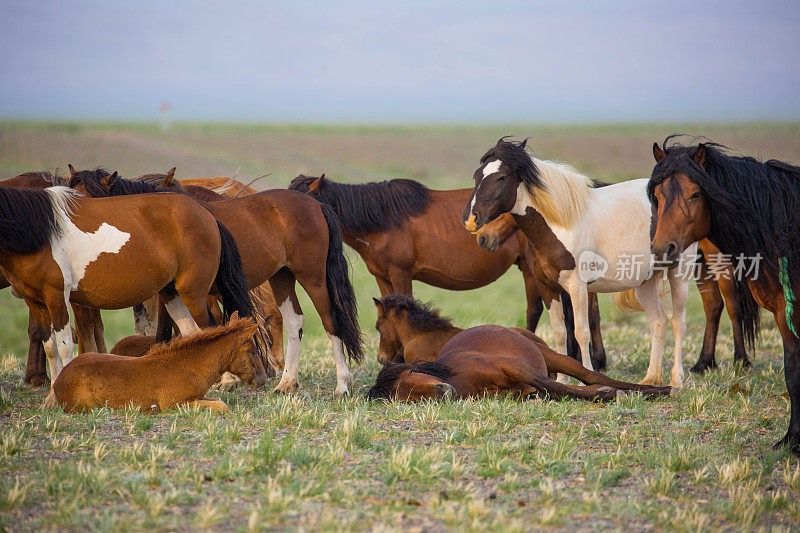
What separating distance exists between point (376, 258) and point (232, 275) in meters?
2.94

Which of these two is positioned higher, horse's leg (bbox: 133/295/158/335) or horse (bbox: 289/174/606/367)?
horse (bbox: 289/174/606/367)

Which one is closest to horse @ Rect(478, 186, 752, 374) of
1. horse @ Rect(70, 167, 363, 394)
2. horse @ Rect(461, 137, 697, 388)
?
horse @ Rect(461, 137, 697, 388)

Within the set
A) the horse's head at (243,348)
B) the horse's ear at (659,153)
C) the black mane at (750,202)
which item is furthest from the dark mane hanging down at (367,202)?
the black mane at (750,202)

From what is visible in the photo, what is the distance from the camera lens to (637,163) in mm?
56719

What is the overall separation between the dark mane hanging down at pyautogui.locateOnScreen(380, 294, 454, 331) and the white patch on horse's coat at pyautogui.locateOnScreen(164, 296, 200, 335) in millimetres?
2091

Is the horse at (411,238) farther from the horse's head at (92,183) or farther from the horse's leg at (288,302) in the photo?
the horse's head at (92,183)

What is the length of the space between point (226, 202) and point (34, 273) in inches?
77.9

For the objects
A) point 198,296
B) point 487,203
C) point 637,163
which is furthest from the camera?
point 637,163

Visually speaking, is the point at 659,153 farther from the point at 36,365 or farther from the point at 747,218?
the point at 36,365

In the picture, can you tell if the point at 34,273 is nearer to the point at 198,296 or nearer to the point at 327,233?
the point at 198,296

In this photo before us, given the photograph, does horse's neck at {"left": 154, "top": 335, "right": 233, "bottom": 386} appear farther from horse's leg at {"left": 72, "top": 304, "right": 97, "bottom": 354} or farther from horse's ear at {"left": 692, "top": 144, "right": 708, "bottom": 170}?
horse's ear at {"left": 692, "top": 144, "right": 708, "bottom": 170}

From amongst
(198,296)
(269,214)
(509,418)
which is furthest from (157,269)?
(509,418)

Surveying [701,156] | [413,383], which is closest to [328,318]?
[413,383]

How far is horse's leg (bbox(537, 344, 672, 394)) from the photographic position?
663 centimetres
